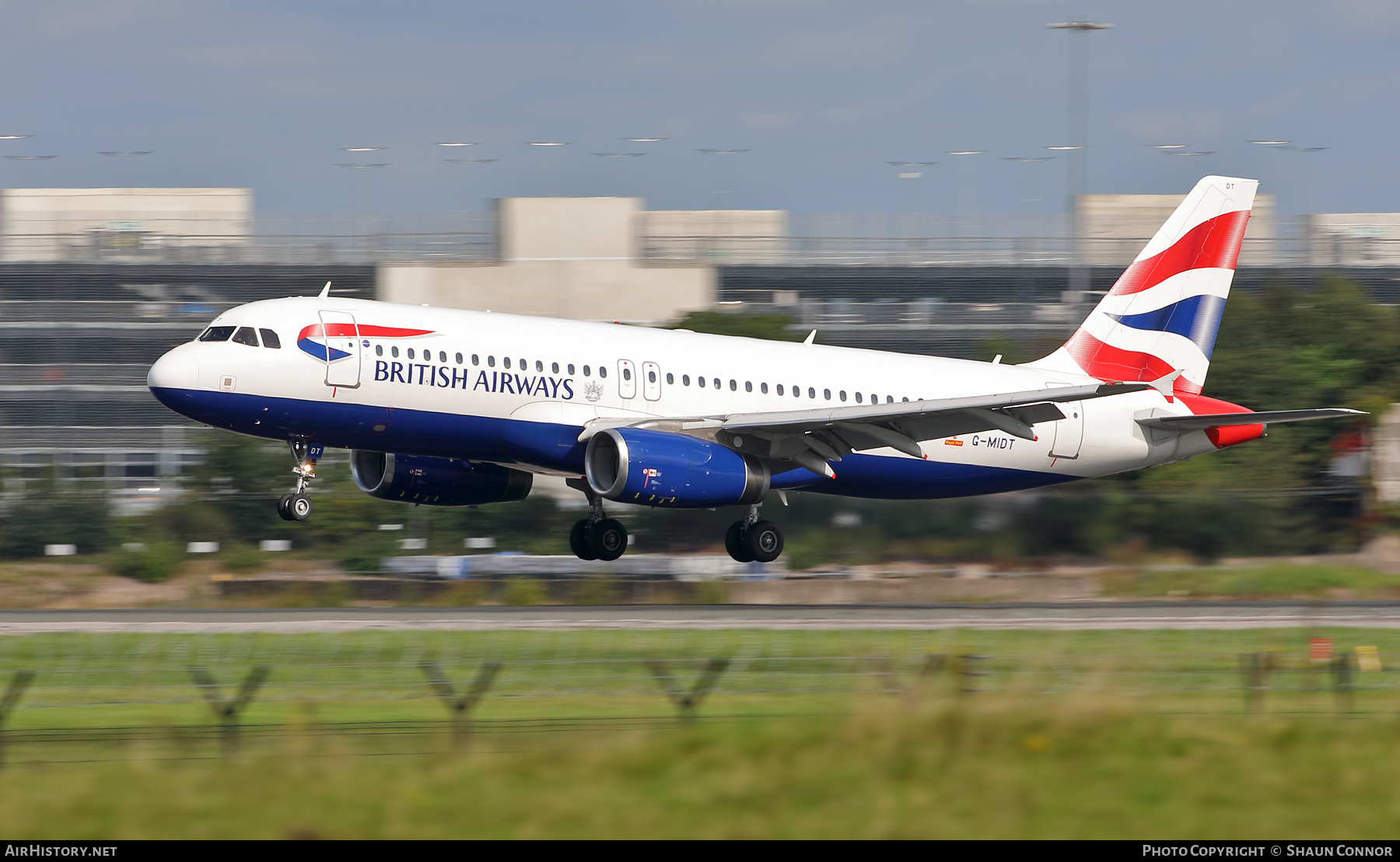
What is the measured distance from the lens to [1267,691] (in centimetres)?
2023

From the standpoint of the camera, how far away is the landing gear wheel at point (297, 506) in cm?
3187

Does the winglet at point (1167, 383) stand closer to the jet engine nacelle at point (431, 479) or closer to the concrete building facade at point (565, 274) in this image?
the jet engine nacelle at point (431, 479)

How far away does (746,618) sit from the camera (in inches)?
1310

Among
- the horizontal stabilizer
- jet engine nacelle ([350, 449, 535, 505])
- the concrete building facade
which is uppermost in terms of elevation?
the concrete building facade

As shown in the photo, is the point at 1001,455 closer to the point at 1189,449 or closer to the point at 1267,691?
the point at 1189,449

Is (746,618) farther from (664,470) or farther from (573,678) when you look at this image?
(573,678)

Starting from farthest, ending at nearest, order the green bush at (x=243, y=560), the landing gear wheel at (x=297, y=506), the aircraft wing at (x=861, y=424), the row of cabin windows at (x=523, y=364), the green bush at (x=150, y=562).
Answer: the green bush at (x=243, y=560)
the green bush at (x=150, y=562)
the aircraft wing at (x=861, y=424)
the landing gear wheel at (x=297, y=506)
the row of cabin windows at (x=523, y=364)

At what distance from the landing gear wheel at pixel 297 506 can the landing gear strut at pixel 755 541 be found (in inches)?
390

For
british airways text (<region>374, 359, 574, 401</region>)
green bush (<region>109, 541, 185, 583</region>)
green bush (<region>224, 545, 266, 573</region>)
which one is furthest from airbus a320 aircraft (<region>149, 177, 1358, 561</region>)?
green bush (<region>109, 541, 185, 583</region>)

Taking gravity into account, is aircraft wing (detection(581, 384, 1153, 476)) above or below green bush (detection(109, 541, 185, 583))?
above

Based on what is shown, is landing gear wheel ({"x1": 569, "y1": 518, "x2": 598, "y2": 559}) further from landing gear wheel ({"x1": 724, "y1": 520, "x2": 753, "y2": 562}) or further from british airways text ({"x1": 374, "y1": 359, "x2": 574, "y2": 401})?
british airways text ({"x1": 374, "y1": 359, "x2": 574, "y2": 401})

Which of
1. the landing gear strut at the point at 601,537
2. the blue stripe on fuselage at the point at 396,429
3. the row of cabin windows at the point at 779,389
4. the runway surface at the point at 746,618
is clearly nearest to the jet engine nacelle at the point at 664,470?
the blue stripe on fuselage at the point at 396,429

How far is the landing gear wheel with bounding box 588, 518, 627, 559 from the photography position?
1382 inches

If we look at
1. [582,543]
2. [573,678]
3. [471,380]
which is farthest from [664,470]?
[573,678]
